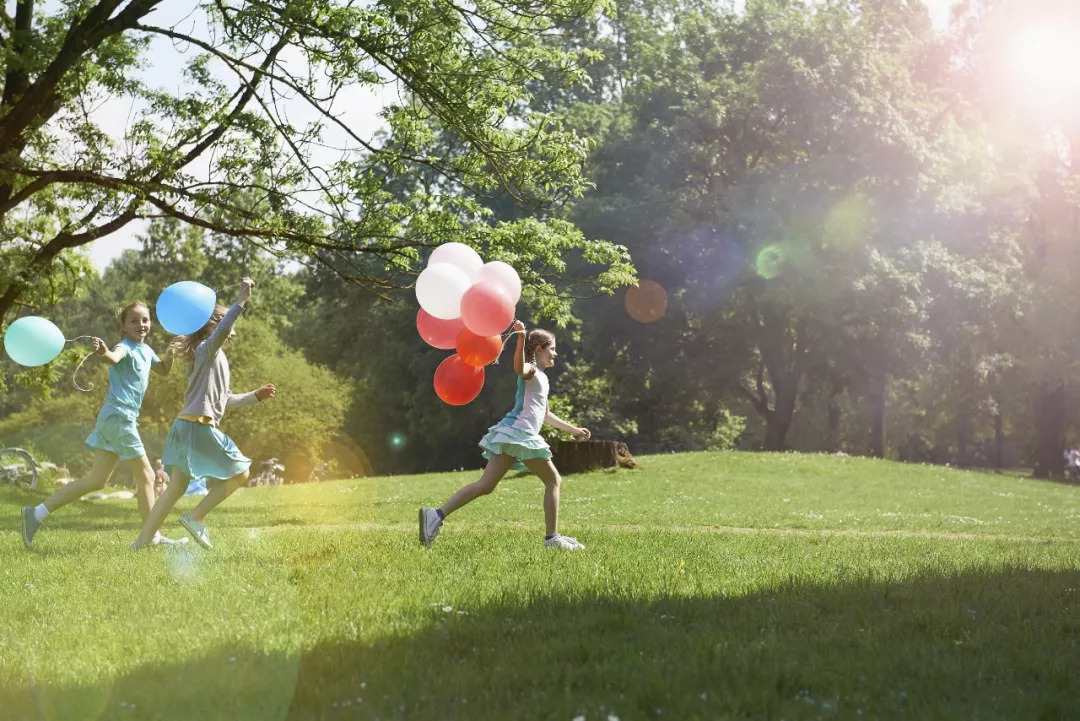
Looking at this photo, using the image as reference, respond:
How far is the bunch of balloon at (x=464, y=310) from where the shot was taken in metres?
9.12

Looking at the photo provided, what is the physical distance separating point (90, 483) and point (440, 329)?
372 centimetres

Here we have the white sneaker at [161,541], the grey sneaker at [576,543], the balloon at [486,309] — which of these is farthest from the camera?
the white sneaker at [161,541]

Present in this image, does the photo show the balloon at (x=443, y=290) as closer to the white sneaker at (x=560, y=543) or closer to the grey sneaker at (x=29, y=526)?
the white sneaker at (x=560, y=543)

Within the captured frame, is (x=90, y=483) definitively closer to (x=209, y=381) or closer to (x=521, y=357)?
(x=209, y=381)

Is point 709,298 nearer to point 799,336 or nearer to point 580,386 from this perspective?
point 799,336

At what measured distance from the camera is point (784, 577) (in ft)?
25.3

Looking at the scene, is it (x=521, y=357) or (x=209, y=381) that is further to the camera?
(x=209, y=381)

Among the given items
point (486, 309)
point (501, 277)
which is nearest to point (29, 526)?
point (486, 309)

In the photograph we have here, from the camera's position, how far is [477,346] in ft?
31.5

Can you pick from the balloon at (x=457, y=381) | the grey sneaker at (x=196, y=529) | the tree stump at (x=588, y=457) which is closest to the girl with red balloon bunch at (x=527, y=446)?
the balloon at (x=457, y=381)

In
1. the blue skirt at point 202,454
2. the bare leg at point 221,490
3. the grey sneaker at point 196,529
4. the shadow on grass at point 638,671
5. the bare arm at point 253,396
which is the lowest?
the grey sneaker at point 196,529

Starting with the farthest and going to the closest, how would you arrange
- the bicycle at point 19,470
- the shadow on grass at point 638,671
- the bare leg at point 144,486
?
the bicycle at point 19,470 < the bare leg at point 144,486 < the shadow on grass at point 638,671

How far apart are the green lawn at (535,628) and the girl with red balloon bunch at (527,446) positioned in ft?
1.01

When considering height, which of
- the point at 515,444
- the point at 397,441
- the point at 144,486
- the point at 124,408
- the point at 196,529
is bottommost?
the point at 397,441
